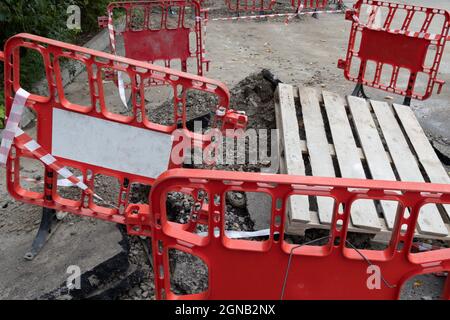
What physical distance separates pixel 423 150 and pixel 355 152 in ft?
2.63

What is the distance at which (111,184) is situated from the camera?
4.23 meters

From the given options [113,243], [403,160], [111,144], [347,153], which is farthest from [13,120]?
[403,160]

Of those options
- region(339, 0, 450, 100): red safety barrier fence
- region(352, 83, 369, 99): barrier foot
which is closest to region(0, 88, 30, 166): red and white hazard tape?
region(339, 0, 450, 100): red safety barrier fence

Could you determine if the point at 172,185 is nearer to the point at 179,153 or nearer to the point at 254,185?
the point at 254,185

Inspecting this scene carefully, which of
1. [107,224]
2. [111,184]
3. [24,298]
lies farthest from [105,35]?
[24,298]

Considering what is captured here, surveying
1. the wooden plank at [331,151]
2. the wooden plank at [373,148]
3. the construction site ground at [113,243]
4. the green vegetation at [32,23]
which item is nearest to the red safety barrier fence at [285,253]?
the construction site ground at [113,243]

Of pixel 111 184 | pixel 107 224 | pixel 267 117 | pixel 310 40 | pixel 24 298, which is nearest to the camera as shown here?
pixel 24 298

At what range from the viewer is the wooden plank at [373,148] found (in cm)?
369

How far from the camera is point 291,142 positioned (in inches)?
176

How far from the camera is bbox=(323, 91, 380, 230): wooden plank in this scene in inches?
139

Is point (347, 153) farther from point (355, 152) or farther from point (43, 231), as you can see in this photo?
point (43, 231)

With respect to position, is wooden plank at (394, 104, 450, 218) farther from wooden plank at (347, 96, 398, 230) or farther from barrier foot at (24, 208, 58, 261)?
barrier foot at (24, 208, 58, 261)
